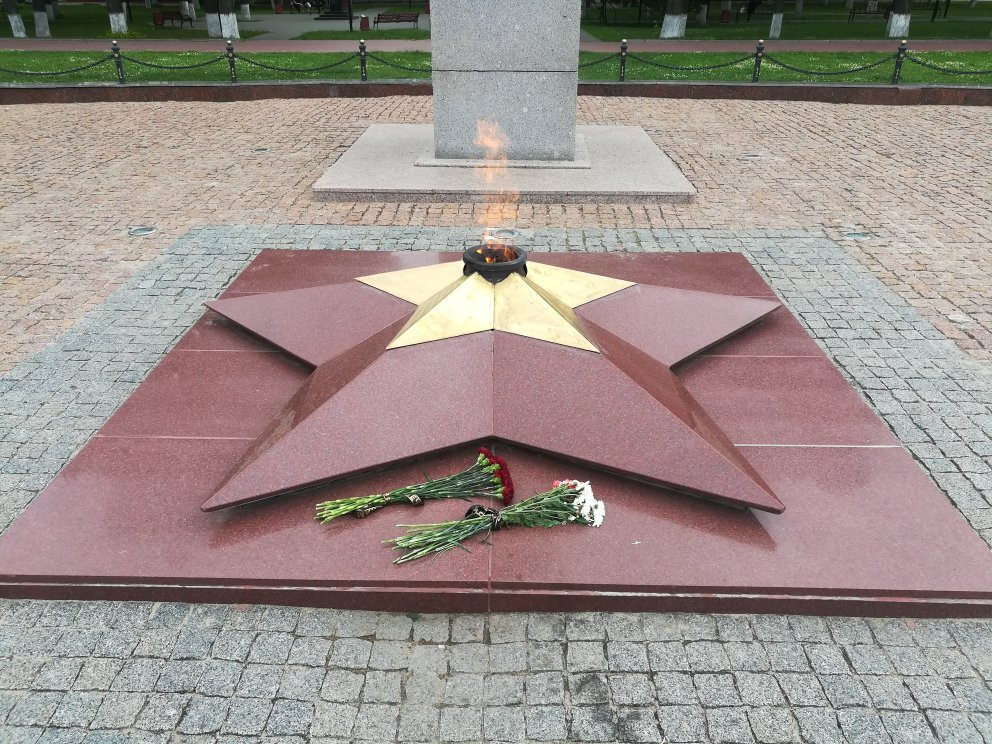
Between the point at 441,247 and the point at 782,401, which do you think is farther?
the point at 441,247

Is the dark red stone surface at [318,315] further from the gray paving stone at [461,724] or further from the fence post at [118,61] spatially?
the fence post at [118,61]

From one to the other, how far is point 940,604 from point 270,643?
2.87 m

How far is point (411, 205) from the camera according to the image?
877 centimetres

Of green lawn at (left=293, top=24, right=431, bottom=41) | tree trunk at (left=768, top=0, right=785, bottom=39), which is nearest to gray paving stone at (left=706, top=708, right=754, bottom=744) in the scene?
green lawn at (left=293, top=24, right=431, bottom=41)

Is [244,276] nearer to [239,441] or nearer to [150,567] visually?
[239,441]

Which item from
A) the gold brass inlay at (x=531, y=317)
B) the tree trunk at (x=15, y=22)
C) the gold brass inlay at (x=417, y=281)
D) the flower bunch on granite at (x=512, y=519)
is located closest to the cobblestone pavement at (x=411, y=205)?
the gold brass inlay at (x=417, y=281)

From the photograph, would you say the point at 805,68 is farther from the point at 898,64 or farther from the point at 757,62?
the point at 757,62

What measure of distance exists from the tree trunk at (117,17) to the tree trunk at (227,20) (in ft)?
10.7

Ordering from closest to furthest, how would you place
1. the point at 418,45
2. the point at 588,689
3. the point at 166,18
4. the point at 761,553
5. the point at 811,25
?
the point at 588,689 < the point at 761,553 < the point at 418,45 < the point at 811,25 < the point at 166,18

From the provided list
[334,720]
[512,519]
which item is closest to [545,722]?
[334,720]

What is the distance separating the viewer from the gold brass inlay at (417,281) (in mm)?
5223

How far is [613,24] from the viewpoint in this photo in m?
28.5

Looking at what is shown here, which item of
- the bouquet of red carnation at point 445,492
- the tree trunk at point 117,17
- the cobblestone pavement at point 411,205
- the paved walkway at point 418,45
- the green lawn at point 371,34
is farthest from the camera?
the green lawn at point 371,34

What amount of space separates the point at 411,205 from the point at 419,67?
28.5ft
